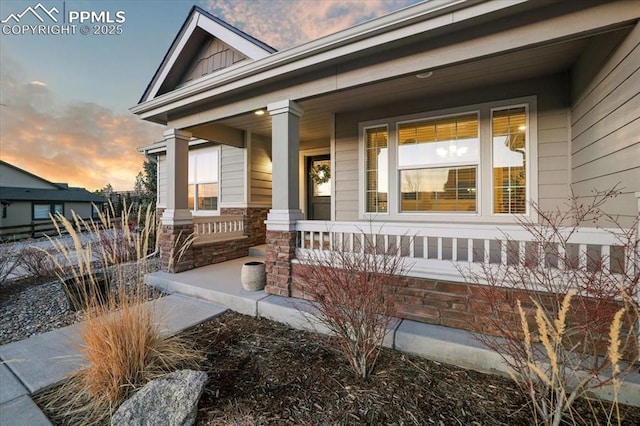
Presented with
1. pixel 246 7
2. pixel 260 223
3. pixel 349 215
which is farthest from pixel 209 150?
pixel 349 215

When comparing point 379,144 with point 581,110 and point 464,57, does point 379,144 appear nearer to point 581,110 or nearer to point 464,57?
point 464,57

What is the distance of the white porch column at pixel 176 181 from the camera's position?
5.02 m

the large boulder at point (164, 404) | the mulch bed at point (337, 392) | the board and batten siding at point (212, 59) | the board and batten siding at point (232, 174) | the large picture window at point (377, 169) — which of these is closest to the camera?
the large boulder at point (164, 404)

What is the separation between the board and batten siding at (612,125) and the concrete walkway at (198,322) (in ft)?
5.27

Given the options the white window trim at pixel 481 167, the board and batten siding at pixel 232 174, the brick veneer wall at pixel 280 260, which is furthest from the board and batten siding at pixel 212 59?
the brick veneer wall at pixel 280 260

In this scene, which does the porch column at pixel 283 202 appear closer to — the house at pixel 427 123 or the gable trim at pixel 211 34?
the house at pixel 427 123

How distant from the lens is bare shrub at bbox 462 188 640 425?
4.42ft

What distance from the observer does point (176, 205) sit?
16.5 feet

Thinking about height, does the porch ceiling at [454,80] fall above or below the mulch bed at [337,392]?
above

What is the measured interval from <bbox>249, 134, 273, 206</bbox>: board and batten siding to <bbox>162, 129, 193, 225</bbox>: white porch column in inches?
75.2

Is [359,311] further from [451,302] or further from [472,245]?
[472,245]

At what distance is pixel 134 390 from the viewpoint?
1.95 meters

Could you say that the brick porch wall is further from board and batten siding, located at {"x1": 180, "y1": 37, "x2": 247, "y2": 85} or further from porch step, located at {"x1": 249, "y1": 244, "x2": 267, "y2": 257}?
board and batten siding, located at {"x1": 180, "y1": 37, "x2": 247, "y2": 85}

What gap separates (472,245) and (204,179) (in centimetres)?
714
